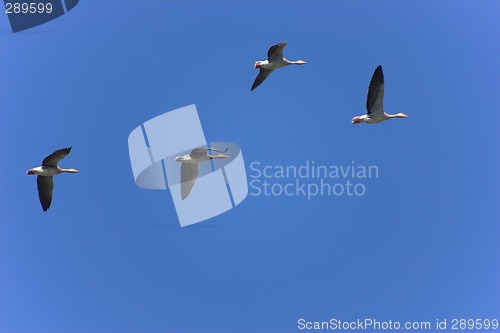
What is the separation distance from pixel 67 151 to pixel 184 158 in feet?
8.32

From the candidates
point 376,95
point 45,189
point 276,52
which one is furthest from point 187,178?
point 376,95

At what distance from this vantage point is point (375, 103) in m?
13.4

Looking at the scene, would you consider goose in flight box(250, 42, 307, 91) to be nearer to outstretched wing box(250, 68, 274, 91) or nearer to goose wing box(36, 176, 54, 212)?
outstretched wing box(250, 68, 274, 91)

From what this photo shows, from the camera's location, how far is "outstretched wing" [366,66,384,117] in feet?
42.8

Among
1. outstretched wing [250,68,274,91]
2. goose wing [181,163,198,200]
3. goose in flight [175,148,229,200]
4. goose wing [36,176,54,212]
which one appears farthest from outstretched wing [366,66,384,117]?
goose wing [36,176,54,212]

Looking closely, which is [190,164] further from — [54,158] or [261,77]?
[54,158]

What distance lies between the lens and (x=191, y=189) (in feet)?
51.2

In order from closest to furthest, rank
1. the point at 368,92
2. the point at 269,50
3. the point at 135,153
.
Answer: the point at 368,92 → the point at 269,50 → the point at 135,153

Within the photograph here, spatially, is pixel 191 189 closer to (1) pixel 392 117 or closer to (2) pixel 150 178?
(2) pixel 150 178

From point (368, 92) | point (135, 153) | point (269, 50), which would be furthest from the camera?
point (135, 153)

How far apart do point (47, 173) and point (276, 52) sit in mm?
4486

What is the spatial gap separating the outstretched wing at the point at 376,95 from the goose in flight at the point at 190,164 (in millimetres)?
3000

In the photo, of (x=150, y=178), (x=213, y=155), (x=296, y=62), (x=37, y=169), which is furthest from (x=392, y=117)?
(x=37, y=169)

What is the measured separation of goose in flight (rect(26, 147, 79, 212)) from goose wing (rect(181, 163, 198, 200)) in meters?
2.07
